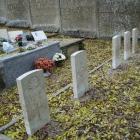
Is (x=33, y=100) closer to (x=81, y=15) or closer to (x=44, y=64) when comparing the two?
(x=44, y=64)

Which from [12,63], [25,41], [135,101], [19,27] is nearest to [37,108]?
[135,101]

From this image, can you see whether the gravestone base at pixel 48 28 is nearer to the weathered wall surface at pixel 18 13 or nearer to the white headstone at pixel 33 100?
the weathered wall surface at pixel 18 13

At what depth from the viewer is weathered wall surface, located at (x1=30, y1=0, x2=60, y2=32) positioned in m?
13.0

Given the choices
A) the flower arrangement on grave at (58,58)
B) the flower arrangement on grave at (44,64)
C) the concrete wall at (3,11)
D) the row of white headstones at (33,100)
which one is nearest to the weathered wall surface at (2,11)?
the concrete wall at (3,11)

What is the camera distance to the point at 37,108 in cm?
469

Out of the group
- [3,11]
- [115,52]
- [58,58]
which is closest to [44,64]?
[58,58]

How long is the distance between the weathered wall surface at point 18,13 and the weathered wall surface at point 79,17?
2.67 metres

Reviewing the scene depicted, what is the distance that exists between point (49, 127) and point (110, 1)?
302 inches

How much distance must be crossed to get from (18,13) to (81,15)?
4660 mm

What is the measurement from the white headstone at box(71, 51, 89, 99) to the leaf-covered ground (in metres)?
0.19

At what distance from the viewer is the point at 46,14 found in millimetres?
13469

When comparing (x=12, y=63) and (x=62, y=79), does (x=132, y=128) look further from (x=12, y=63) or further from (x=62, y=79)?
(x=12, y=63)

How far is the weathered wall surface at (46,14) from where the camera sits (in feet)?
42.8

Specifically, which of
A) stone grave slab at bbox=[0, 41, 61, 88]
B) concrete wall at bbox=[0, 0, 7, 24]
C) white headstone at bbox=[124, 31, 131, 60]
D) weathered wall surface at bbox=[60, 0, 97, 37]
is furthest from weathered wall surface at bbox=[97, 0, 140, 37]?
concrete wall at bbox=[0, 0, 7, 24]
